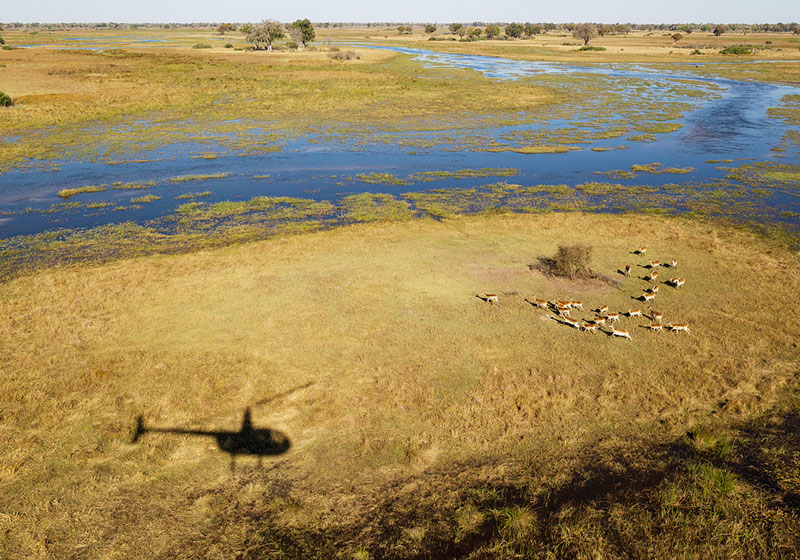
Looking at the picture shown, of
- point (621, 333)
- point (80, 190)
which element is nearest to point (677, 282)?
point (621, 333)

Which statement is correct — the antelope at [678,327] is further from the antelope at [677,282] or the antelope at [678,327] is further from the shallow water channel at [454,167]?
the shallow water channel at [454,167]

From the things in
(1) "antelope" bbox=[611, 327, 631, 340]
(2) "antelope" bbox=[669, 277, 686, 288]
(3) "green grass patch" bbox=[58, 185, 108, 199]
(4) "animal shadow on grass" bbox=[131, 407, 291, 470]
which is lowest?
(4) "animal shadow on grass" bbox=[131, 407, 291, 470]

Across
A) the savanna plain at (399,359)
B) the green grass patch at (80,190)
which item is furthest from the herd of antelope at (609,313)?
the green grass patch at (80,190)

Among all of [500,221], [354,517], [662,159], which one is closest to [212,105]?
[500,221]

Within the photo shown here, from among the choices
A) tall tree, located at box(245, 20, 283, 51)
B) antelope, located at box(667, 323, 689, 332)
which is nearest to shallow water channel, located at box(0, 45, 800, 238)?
antelope, located at box(667, 323, 689, 332)

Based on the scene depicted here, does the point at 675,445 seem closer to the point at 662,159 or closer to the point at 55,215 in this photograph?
the point at 55,215

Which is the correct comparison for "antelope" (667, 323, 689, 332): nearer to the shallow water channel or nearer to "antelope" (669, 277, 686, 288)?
"antelope" (669, 277, 686, 288)
